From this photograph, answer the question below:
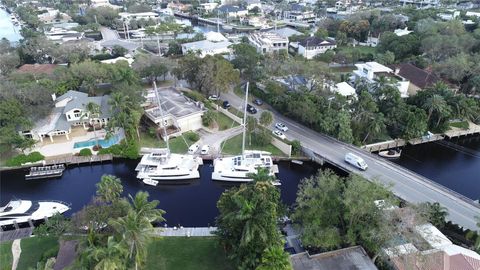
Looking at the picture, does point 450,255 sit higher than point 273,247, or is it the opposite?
point 273,247

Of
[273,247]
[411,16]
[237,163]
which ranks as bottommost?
[237,163]

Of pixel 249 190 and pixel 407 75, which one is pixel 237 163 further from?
pixel 407 75

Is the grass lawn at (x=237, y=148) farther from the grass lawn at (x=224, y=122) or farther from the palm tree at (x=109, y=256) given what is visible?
the palm tree at (x=109, y=256)

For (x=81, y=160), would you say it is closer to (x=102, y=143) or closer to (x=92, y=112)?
(x=102, y=143)

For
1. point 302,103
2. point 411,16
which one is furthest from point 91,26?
point 411,16

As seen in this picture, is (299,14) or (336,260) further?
(299,14)

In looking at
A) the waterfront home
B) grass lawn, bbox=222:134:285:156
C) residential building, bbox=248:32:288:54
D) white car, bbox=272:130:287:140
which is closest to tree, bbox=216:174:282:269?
grass lawn, bbox=222:134:285:156

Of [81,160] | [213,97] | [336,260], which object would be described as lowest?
[81,160]

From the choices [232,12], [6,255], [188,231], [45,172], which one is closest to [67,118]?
[45,172]
